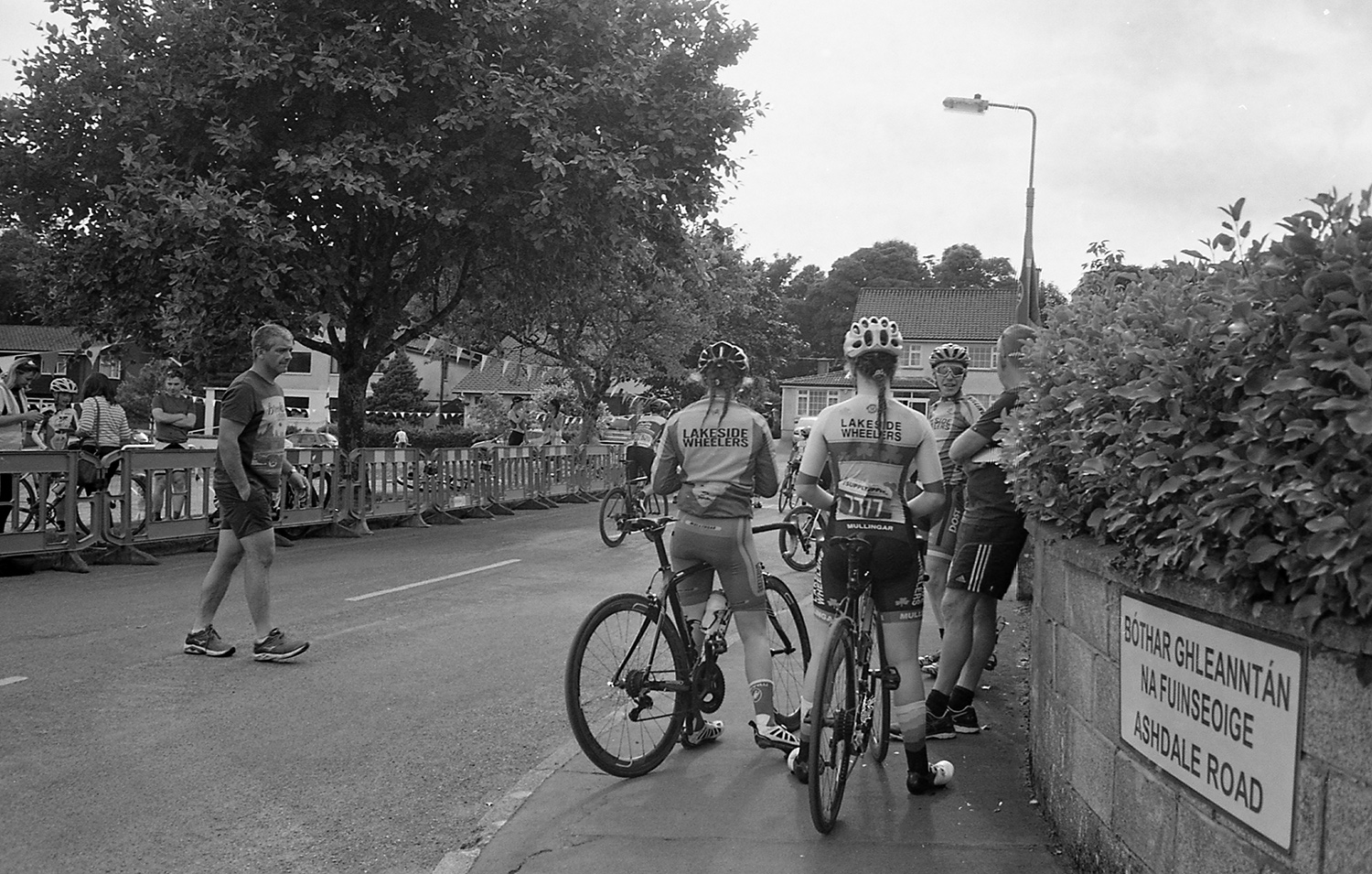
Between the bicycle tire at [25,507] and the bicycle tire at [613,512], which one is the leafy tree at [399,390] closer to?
the bicycle tire at [613,512]

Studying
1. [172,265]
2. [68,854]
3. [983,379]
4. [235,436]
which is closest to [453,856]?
[68,854]

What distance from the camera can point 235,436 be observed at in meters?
7.34

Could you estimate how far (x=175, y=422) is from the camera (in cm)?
1395

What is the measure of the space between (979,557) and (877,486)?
112 cm

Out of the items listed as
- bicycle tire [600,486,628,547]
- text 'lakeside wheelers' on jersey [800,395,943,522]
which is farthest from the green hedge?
bicycle tire [600,486,628,547]

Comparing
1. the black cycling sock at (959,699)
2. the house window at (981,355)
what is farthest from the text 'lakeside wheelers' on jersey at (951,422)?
the house window at (981,355)

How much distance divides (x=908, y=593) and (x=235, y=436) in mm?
4473

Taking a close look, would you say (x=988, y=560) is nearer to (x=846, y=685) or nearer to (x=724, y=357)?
(x=846, y=685)

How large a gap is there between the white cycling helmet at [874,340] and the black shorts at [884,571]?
717mm

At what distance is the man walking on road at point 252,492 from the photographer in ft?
24.1

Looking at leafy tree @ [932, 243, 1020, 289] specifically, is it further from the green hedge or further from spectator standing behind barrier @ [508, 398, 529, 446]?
the green hedge

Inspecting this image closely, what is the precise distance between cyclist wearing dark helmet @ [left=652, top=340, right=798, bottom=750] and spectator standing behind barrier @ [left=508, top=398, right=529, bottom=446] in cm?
1790

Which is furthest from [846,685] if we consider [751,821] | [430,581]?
[430,581]

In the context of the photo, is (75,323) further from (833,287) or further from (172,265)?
(833,287)
